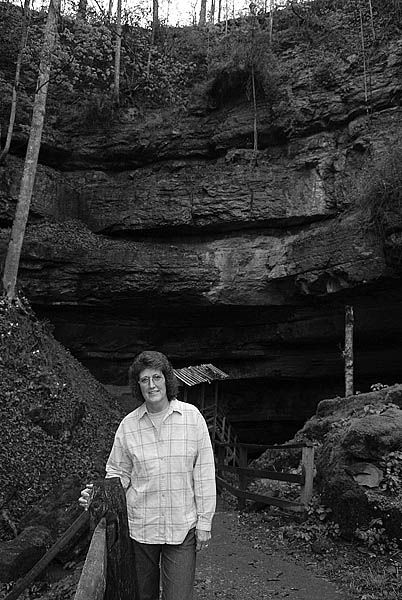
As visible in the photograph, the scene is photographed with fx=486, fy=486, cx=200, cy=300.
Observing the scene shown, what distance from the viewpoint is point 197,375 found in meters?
12.2

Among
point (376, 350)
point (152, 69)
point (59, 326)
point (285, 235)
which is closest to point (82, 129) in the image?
point (152, 69)

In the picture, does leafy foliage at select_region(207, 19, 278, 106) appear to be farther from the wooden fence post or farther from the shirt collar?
the shirt collar

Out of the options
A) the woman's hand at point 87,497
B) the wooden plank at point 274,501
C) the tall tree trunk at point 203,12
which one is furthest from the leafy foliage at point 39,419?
the tall tree trunk at point 203,12

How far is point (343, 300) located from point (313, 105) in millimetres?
5778

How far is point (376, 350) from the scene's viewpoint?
1543 cm

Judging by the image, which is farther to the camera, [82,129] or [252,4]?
[252,4]

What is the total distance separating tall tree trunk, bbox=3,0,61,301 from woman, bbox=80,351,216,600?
902 cm

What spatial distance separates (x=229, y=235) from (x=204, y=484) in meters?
12.3

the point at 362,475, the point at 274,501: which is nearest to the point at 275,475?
the point at 274,501

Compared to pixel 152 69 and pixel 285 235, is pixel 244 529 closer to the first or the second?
pixel 285 235

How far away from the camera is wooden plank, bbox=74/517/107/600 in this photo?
1943 mm

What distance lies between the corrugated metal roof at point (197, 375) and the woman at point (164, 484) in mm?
8535

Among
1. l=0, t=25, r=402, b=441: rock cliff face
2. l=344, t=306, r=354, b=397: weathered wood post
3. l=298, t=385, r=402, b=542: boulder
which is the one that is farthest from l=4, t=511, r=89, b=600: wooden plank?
l=0, t=25, r=402, b=441: rock cliff face

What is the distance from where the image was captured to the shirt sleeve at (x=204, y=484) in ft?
8.57
